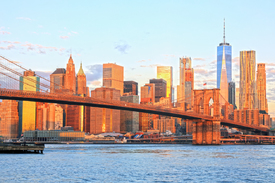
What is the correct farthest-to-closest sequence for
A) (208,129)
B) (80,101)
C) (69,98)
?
(208,129), (80,101), (69,98)

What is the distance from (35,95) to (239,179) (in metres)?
41.9

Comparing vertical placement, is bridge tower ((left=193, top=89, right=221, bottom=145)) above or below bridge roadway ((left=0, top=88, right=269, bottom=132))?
below

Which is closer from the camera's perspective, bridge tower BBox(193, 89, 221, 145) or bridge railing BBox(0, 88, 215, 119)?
bridge railing BBox(0, 88, 215, 119)

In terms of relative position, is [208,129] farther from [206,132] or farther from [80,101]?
[80,101]

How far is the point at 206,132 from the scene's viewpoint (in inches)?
3871

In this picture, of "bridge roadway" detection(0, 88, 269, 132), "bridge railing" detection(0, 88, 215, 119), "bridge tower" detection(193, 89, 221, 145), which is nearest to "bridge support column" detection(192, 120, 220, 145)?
"bridge tower" detection(193, 89, 221, 145)

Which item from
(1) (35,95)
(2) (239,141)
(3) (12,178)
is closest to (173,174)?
(3) (12,178)

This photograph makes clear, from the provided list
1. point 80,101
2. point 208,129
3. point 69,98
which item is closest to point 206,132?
point 208,129

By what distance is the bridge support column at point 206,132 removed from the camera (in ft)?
317

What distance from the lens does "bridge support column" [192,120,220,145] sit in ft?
317

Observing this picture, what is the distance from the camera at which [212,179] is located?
3297 cm

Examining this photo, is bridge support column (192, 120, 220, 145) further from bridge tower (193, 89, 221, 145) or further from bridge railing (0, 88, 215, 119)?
bridge railing (0, 88, 215, 119)

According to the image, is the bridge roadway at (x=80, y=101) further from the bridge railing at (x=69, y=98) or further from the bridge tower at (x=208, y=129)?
the bridge tower at (x=208, y=129)

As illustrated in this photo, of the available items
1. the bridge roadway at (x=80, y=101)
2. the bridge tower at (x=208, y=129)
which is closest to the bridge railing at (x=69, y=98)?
the bridge roadway at (x=80, y=101)
